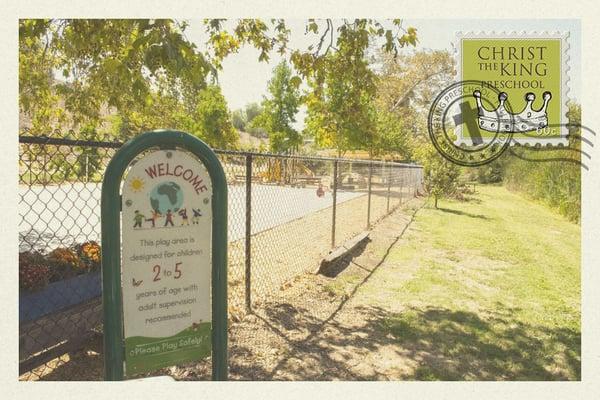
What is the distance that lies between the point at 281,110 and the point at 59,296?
23.5 meters

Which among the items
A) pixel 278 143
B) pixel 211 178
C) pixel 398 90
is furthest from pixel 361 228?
pixel 398 90

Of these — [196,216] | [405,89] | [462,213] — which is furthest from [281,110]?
[196,216]

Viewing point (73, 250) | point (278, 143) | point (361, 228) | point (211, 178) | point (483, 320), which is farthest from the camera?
point (278, 143)

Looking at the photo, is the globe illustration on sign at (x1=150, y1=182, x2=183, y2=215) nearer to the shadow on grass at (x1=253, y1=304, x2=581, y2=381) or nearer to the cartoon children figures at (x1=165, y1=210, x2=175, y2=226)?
the cartoon children figures at (x1=165, y1=210, x2=175, y2=226)

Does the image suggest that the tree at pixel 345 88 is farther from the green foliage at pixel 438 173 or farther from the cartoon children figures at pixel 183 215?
the green foliage at pixel 438 173

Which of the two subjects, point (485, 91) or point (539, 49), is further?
point (485, 91)

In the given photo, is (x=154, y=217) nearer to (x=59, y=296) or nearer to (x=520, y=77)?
(x=59, y=296)

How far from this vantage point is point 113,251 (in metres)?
2.11

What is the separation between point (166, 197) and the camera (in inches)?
86.7

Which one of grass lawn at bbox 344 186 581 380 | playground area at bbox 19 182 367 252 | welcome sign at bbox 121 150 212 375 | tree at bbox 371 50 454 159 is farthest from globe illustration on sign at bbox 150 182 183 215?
tree at bbox 371 50 454 159

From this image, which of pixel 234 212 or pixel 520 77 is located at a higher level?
pixel 520 77

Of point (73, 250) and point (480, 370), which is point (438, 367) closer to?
point (480, 370)

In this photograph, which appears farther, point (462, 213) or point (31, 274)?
point (462, 213)

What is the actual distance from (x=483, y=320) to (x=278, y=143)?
2212 cm
